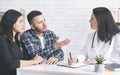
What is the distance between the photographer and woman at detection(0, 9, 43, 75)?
2584mm

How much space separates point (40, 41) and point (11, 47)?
0.47m

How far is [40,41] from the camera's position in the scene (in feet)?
10.1

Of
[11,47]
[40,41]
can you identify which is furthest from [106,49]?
[11,47]

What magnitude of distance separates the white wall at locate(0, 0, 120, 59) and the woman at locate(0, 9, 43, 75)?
53.2 inches

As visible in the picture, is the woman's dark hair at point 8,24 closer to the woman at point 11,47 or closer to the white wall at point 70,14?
the woman at point 11,47

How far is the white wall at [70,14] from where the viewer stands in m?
4.05

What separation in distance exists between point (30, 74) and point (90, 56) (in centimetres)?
82

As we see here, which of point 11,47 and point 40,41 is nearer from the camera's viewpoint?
point 11,47

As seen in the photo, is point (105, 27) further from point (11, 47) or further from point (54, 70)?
point (11, 47)

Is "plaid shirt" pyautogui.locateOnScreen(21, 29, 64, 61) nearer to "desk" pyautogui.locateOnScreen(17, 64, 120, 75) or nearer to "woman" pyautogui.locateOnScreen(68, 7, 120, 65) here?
"woman" pyautogui.locateOnScreen(68, 7, 120, 65)

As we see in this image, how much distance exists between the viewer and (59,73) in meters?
2.36

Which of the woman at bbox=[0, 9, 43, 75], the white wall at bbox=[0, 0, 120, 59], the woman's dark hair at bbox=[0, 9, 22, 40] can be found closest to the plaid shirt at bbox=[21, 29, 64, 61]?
the woman at bbox=[0, 9, 43, 75]

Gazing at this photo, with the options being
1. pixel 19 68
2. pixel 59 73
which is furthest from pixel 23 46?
pixel 59 73

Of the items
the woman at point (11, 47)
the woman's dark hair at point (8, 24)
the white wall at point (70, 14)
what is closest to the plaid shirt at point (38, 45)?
the woman at point (11, 47)
